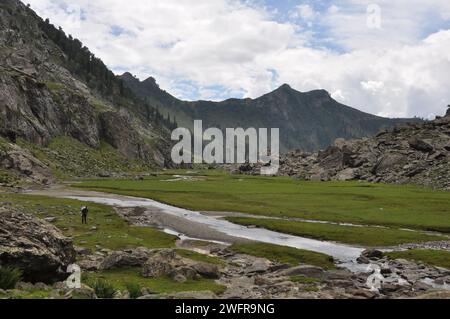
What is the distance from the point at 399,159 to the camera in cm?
15775

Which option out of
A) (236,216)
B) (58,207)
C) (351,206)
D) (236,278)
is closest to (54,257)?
(236,278)

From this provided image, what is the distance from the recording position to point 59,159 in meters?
158

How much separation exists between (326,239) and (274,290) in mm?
28730

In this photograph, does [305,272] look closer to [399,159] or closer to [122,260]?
Answer: [122,260]

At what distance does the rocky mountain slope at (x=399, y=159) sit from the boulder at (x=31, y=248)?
113502 mm

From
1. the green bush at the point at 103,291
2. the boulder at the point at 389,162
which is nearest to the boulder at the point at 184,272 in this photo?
the green bush at the point at 103,291

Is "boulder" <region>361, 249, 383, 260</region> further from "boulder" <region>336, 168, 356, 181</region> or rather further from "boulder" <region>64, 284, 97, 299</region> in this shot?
"boulder" <region>336, 168, 356, 181</region>

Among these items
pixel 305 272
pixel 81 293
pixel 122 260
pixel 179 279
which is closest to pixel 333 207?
pixel 305 272

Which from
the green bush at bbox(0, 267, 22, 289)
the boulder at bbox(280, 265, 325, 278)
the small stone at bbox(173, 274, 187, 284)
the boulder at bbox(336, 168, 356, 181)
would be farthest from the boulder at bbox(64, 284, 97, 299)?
the boulder at bbox(336, 168, 356, 181)

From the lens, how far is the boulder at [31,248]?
28.0m

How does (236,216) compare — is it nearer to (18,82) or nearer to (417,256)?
(417,256)

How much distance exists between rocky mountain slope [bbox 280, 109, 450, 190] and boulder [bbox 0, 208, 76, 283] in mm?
113502

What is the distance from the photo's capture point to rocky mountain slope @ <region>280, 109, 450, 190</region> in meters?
139

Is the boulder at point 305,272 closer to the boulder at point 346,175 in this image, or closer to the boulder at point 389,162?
the boulder at point 389,162
